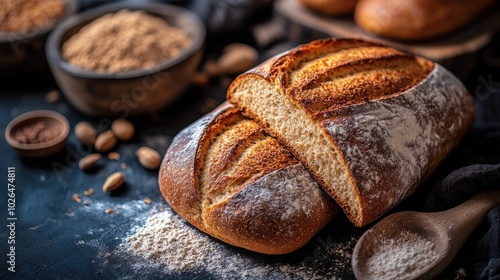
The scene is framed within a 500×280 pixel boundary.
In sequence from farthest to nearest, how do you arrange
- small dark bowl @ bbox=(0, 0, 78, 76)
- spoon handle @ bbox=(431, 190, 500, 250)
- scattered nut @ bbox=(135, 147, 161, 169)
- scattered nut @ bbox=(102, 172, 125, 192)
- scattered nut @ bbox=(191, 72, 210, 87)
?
scattered nut @ bbox=(191, 72, 210, 87)
small dark bowl @ bbox=(0, 0, 78, 76)
scattered nut @ bbox=(135, 147, 161, 169)
scattered nut @ bbox=(102, 172, 125, 192)
spoon handle @ bbox=(431, 190, 500, 250)

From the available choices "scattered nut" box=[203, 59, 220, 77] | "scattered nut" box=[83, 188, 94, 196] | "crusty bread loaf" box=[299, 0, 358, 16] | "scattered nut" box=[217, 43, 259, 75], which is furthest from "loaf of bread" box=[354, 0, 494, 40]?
"scattered nut" box=[83, 188, 94, 196]

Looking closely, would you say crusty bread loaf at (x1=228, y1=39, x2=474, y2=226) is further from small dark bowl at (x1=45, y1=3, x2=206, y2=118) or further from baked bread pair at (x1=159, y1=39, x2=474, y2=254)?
small dark bowl at (x1=45, y1=3, x2=206, y2=118)

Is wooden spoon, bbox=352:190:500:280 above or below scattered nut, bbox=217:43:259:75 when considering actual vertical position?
above

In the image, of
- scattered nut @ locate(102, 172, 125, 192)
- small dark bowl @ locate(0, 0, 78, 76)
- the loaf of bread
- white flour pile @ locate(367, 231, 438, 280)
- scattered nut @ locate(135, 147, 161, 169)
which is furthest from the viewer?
small dark bowl @ locate(0, 0, 78, 76)

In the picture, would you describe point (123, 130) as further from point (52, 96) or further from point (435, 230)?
point (435, 230)

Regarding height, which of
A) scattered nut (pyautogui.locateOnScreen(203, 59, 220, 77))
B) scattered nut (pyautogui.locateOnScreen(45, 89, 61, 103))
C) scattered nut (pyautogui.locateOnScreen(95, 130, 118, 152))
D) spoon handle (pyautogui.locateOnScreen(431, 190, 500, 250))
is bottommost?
scattered nut (pyautogui.locateOnScreen(45, 89, 61, 103))

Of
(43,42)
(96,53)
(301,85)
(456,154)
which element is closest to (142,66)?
(96,53)

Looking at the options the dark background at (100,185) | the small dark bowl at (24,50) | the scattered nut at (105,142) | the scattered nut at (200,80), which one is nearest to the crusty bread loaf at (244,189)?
the dark background at (100,185)
